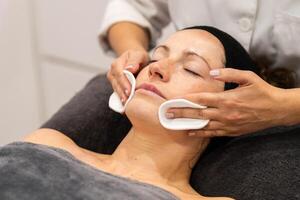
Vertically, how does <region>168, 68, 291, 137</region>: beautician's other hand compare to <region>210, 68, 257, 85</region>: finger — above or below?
below

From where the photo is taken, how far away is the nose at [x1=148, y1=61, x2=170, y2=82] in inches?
48.3

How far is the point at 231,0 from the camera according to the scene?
4.56ft

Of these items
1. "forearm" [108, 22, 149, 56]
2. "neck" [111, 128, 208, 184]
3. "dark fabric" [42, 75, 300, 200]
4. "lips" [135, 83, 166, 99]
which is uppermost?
"lips" [135, 83, 166, 99]

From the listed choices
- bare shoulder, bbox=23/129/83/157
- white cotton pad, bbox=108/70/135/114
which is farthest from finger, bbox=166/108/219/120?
bare shoulder, bbox=23/129/83/157

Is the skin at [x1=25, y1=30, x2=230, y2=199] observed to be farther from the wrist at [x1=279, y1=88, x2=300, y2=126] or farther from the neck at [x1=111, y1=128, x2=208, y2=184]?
the wrist at [x1=279, y1=88, x2=300, y2=126]

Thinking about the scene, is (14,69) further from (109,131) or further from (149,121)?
(149,121)

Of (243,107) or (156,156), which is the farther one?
(156,156)

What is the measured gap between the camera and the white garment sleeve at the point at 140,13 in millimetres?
1695

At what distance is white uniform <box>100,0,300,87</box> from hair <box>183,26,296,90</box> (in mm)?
28

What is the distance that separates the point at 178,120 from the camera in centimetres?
119

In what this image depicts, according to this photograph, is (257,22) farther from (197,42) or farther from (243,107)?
(243,107)

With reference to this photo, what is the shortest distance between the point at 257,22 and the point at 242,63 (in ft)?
0.48

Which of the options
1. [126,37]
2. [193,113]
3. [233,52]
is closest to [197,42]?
[233,52]

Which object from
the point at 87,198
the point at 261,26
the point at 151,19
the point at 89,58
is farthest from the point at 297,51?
the point at 89,58
